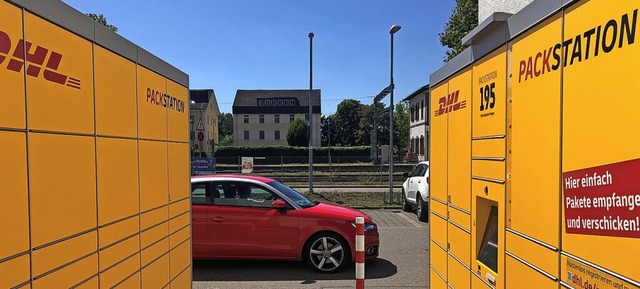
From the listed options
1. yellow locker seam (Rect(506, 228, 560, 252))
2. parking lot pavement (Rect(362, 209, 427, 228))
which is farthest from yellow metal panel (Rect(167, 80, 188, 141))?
parking lot pavement (Rect(362, 209, 427, 228))

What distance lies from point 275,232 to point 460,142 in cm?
387

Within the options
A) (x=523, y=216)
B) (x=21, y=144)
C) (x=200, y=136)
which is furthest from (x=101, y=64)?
(x=200, y=136)

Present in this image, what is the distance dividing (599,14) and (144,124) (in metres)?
2.89

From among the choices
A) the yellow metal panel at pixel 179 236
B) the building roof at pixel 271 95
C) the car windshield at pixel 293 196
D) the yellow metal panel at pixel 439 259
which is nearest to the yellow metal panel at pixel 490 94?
the yellow metal panel at pixel 439 259

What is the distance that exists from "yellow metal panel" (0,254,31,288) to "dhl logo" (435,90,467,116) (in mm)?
2822

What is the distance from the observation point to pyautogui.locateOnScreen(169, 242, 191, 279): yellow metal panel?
3.79m

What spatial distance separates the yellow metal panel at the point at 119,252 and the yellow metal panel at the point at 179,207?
72cm

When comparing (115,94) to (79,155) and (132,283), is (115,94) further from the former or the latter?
(132,283)

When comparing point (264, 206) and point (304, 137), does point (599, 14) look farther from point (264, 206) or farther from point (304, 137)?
point (304, 137)

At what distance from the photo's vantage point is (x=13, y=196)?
1815 millimetres

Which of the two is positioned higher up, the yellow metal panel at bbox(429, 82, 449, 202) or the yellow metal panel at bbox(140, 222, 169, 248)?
the yellow metal panel at bbox(429, 82, 449, 202)

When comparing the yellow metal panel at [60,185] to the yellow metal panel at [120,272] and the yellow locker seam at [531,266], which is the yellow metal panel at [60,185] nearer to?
the yellow metal panel at [120,272]

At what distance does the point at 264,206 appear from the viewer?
6.49m

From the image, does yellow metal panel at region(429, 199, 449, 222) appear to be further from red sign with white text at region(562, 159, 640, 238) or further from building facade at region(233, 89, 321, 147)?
building facade at region(233, 89, 321, 147)
